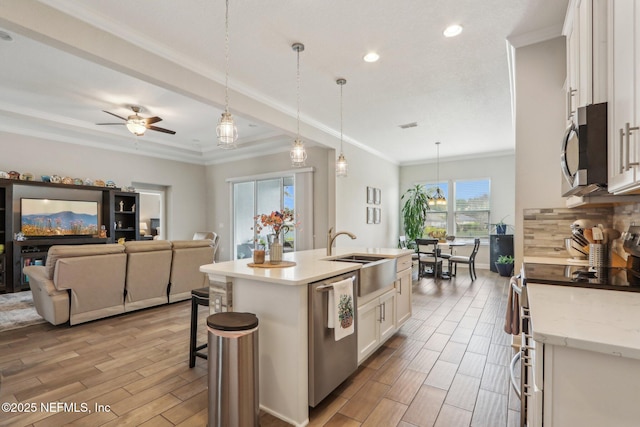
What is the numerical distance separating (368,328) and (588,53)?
2.35 meters

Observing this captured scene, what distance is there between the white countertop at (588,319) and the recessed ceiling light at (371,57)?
2733 millimetres

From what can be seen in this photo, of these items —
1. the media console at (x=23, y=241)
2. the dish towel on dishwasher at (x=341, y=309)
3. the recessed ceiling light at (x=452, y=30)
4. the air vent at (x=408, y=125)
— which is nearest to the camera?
the dish towel on dishwasher at (x=341, y=309)

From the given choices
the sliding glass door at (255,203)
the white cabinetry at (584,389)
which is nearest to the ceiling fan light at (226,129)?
the white cabinetry at (584,389)

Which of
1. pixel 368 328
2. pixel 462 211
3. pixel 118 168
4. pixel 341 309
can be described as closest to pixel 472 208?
pixel 462 211

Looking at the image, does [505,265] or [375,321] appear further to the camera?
[505,265]

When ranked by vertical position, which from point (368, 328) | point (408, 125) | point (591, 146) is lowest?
point (368, 328)

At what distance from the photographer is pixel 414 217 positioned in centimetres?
800

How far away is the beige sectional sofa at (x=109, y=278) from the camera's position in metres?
3.44

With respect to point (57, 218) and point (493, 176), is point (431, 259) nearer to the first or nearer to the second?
point (493, 176)

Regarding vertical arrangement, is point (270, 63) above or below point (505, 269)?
above

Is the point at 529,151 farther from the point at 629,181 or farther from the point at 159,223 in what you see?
the point at 159,223

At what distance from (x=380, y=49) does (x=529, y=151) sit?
1.75 metres

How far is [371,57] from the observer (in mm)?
3240

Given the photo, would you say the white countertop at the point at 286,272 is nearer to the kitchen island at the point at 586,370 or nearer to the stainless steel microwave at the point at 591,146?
the kitchen island at the point at 586,370
